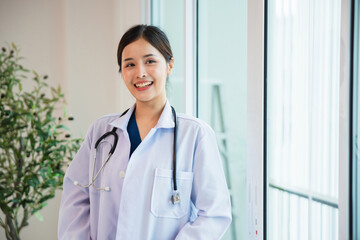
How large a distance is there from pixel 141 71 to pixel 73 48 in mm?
1765

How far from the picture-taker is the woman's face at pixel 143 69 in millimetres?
1119

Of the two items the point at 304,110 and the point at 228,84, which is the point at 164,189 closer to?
the point at 304,110

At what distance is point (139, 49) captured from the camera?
112cm

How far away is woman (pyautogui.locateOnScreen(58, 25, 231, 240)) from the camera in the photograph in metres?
1.08

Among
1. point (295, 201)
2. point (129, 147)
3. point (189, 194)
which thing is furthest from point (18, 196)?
point (295, 201)

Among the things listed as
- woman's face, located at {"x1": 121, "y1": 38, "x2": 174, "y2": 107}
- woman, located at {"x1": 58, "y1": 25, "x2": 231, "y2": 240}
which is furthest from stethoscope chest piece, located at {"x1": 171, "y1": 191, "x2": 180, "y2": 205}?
woman's face, located at {"x1": 121, "y1": 38, "x2": 174, "y2": 107}

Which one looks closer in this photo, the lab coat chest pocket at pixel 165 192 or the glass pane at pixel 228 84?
the lab coat chest pocket at pixel 165 192

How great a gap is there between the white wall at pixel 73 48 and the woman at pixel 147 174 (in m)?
1.43

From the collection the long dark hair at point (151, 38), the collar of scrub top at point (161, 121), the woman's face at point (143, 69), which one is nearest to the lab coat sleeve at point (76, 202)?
the collar of scrub top at point (161, 121)

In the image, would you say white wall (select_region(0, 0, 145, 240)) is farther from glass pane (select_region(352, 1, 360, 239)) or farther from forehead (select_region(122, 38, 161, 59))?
glass pane (select_region(352, 1, 360, 239))

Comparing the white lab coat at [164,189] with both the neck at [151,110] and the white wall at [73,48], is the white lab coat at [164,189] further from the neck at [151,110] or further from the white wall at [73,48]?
the white wall at [73,48]

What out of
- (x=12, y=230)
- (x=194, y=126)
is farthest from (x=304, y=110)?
(x=12, y=230)

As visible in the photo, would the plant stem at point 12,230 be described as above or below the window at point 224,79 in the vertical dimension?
below

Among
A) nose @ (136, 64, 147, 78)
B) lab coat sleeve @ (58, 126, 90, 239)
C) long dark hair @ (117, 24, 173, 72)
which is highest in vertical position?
long dark hair @ (117, 24, 173, 72)
